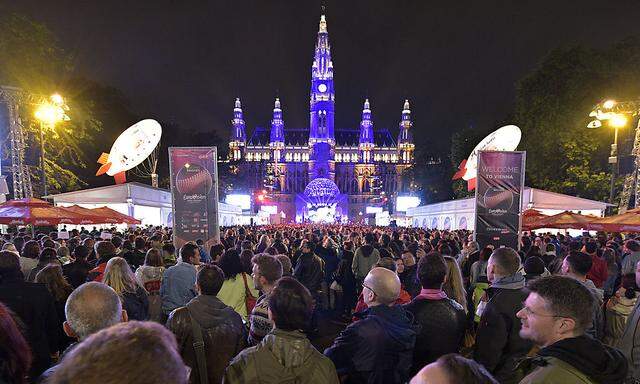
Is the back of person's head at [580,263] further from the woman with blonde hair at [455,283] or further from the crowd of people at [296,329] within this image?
the woman with blonde hair at [455,283]

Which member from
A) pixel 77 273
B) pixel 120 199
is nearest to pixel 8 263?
pixel 77 273

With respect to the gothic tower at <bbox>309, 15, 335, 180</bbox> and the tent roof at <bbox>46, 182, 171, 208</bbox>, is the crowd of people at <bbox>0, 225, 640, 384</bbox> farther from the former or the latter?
the gothic tower at <bbox>309, 15, 335, 180</bbox>

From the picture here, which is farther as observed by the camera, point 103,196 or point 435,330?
point 103,196

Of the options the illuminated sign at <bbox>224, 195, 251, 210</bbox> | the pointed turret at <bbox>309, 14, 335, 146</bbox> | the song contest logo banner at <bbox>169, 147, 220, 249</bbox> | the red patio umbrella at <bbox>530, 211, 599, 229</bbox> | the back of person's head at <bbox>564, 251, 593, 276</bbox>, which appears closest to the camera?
the back of person's head at <bbox>564, 251, 593, 276</bbox>

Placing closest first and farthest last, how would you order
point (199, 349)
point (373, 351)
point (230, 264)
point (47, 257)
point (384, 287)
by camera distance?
point (373, 351) → point (384, 287) → point (199, 349) → point (230, 264) → point (47, 257)

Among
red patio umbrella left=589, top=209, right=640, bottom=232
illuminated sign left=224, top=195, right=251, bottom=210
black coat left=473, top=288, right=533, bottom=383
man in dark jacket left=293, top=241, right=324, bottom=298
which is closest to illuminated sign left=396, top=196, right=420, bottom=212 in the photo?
illuminated sign left=224, top=195, right=251, bottom=210

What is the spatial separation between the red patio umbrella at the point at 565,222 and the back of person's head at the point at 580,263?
10871 mm

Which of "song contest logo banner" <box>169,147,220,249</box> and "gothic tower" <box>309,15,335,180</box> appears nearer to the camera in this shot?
"song contest logo banner" <box>169,147,220,249</box>

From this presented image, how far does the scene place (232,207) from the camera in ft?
174

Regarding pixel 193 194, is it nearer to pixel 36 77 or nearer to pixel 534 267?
pixel 534 267

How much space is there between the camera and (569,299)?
2.40 meters

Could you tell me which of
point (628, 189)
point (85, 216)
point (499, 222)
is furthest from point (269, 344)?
point (628, 189)

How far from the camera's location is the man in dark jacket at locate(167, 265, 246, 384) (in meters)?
3.75

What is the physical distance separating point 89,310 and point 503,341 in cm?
327
